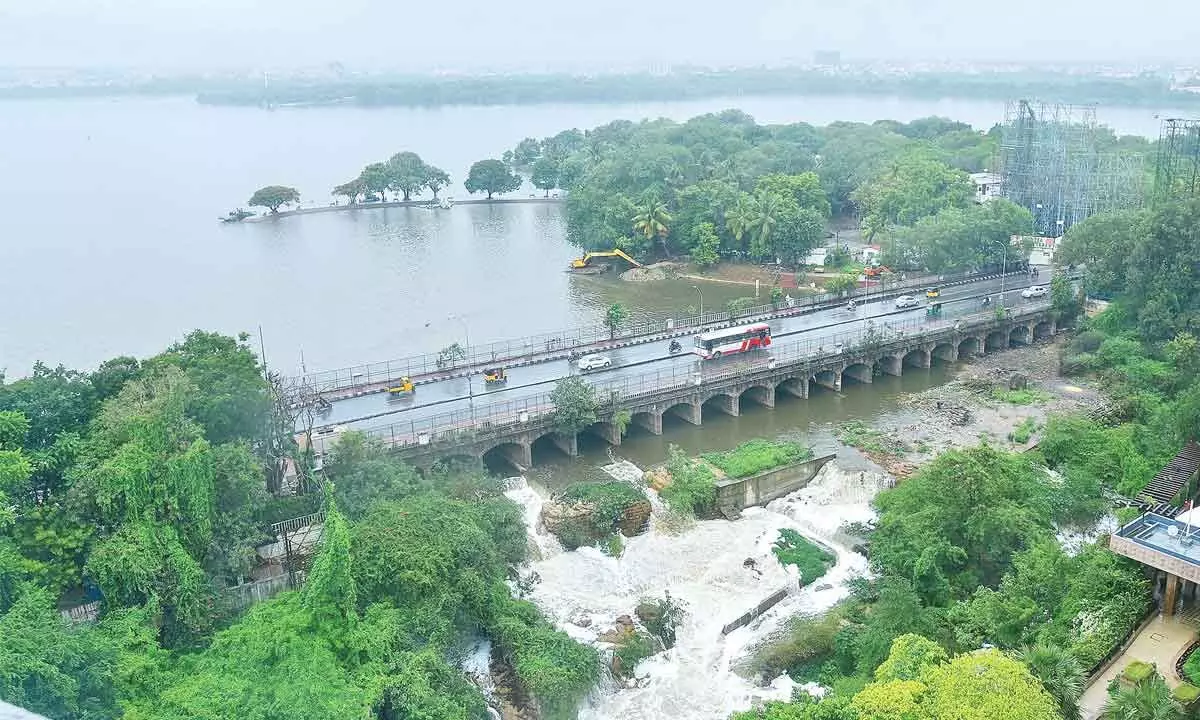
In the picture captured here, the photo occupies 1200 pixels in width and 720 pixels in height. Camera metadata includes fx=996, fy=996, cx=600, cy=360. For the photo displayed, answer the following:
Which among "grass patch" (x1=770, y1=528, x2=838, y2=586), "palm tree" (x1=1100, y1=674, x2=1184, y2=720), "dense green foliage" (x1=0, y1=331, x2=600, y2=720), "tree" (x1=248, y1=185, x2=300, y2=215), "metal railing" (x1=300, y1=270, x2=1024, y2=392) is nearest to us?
"palm tree" (x1=1100, y1=674, x2=1184, y2=720)

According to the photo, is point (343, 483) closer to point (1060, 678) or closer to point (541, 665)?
point (541, 665)

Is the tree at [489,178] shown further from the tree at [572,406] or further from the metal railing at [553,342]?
the tree at [572,406]

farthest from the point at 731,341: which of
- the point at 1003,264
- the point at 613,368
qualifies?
the point at 1003,264

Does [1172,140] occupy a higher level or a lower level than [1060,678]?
higher

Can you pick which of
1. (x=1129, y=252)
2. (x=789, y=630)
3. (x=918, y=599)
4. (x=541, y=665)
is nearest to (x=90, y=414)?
(x=541, y=665)

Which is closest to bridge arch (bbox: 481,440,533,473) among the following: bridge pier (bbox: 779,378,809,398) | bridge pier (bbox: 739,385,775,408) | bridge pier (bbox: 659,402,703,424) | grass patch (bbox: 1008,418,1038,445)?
bridge pier (bbox: 659,402,703,424)

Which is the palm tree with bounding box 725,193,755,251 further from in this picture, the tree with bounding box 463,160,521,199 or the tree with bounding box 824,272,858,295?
the tree with bounding box 463,160,521,199

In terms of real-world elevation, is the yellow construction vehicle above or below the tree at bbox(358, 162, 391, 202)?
below
